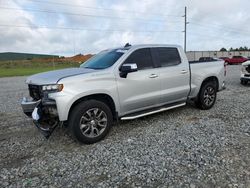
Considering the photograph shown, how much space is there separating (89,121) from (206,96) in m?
3.71

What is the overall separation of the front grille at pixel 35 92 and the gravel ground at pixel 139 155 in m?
0.88

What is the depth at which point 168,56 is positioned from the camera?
5.66 m

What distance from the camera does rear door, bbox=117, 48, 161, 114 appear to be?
15.5 feet

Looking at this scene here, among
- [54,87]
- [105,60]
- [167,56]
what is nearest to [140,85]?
[105,60]

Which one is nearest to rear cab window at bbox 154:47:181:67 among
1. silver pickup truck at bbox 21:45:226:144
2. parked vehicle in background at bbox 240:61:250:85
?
silver pickup truck at bbox 21:45:226:144

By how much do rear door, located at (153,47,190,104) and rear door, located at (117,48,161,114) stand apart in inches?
8.4

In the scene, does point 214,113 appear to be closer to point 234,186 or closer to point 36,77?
point 234,186

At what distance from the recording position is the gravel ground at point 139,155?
310 centimetres

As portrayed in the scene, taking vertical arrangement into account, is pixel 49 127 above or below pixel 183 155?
above

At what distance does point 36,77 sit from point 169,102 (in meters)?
3.08

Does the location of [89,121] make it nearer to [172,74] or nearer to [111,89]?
[111,89]

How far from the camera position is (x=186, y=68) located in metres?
5.84

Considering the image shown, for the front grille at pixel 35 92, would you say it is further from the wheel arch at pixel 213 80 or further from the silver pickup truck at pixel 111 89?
the wheel arch at pixel 213 80

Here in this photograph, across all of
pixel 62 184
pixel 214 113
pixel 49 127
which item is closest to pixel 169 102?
Answer: pixel 214 113
